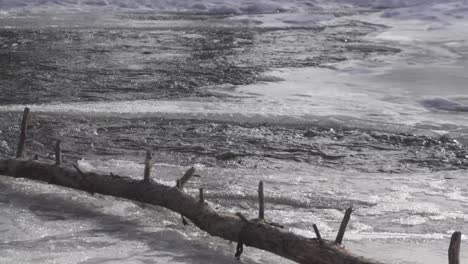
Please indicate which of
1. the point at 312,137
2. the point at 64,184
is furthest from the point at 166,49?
the point at 64,184

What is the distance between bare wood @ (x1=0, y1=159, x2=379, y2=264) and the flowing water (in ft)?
0.35

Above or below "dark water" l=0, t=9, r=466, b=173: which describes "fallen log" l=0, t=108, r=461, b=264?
above

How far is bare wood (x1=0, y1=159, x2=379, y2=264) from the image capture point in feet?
11.4

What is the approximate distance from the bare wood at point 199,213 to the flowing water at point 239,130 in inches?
4.1

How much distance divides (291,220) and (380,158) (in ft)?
6.17

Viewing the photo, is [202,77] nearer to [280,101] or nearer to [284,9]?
[280,101]

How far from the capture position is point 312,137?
22.3ft

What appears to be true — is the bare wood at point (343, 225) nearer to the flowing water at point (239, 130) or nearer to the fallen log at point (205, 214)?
the fallen log at point (205, 214)

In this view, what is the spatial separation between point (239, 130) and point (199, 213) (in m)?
2.88

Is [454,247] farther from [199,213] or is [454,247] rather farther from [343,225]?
[199,213]

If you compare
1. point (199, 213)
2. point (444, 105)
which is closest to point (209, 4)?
point (444, 105)

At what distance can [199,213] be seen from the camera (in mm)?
4090

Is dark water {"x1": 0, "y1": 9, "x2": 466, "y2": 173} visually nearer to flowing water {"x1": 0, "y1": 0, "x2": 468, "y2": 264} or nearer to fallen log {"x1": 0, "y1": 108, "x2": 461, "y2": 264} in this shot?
flowing water {"x1": 0, "y1": 0, "x2": 468, "y2": 264}

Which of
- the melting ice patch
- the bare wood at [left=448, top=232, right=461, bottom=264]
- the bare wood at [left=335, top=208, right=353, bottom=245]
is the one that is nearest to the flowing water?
the melting ice patch
